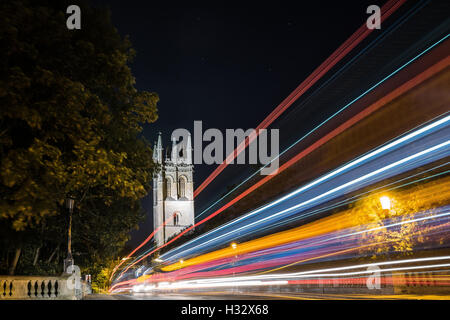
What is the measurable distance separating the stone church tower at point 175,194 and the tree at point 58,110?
12794 cm

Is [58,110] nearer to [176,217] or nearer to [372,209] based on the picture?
[372,209]

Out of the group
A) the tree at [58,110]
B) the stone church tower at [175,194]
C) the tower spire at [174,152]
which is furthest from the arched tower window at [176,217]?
the tree at [58,110]

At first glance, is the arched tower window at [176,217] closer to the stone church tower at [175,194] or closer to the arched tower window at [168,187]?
the stone church tower at [175,194]

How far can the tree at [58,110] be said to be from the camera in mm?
10031

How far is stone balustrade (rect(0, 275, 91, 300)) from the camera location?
39.7 feet

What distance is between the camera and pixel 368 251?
931 inches

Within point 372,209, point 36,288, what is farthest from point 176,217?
point 36,288

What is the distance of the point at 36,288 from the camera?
14.2 m

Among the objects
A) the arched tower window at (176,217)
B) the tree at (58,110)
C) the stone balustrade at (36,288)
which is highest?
the tree at (58,110)

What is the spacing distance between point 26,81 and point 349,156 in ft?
122

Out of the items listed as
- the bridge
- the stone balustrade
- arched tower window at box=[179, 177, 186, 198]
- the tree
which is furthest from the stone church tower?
the stone balustrade

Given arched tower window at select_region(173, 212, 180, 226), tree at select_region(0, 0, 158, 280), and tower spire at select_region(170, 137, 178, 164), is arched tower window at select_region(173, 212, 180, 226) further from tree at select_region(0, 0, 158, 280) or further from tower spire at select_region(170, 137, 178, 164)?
tree at select_region(0, 0, 158, 280)
